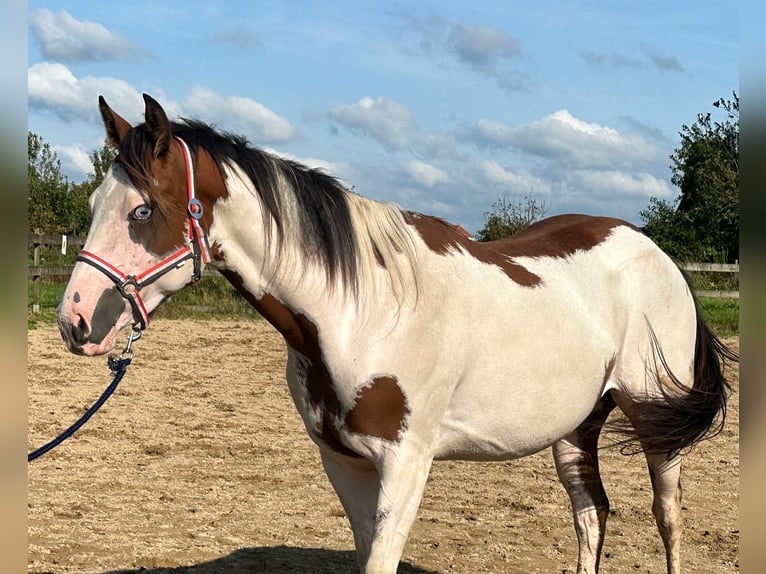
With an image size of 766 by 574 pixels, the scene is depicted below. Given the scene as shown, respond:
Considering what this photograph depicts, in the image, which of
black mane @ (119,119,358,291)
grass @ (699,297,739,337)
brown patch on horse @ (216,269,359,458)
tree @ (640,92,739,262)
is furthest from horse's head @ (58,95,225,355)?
tree @ (640,92,739,262)

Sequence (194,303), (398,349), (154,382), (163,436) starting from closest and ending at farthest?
(398,349) < (163,436) < (154,382) < (194,303)

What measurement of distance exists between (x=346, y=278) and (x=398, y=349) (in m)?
0.30

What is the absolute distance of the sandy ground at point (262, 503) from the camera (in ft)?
14.4

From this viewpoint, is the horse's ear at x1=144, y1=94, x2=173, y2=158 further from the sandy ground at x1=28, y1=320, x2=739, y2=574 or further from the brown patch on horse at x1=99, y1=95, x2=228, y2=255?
the sandy ground at x1=28, y1=320, x2=739, y2=574

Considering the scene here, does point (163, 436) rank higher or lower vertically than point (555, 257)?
lower

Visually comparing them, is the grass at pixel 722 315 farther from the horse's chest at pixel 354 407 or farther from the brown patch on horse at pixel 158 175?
the brown patch on horse at pixel 158 175

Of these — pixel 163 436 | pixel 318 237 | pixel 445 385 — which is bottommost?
pixel 163 436

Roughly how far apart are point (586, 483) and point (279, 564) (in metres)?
1.70

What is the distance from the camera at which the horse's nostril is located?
2367 millimetres

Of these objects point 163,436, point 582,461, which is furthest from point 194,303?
point 582,461

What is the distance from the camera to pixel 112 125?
258cm

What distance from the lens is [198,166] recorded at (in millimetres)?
2572

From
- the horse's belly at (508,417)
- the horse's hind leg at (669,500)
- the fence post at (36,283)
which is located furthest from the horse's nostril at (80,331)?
the fence post at (36,283)

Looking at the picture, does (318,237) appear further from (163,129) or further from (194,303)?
(194,303)
